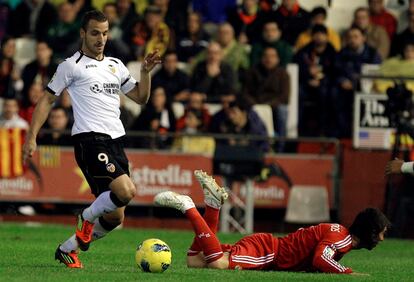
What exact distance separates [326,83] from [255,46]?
1666 millimetres

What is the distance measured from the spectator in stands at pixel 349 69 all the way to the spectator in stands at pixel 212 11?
8.91 feet

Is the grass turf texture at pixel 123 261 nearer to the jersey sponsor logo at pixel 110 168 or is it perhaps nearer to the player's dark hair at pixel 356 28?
the jersey sponsor logo at pixel 110 168

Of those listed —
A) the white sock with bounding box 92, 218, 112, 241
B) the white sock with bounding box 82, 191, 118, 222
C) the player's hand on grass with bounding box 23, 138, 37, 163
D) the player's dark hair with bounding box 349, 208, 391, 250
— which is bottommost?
the white sock with bounding box 92, 218, 112, 241

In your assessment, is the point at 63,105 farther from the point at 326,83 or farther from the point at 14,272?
the point at 14,272

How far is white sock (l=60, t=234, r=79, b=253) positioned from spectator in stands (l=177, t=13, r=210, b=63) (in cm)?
1185

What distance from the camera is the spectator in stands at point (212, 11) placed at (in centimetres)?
2453

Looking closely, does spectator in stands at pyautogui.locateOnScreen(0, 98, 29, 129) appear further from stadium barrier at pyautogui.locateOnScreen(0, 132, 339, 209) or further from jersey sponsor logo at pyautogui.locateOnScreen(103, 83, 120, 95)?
jersey sponsor logo at pyautogui.locateOnScreen(103, 83, 120, 95)

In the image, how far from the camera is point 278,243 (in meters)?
12.4

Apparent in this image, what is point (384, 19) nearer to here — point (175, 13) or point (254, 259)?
point (175, 13)

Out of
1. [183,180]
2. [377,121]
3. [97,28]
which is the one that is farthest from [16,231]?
[97,28]

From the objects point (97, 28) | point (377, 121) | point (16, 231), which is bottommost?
point (16, 231)

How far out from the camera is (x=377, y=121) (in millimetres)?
21453

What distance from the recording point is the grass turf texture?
38.0 ft

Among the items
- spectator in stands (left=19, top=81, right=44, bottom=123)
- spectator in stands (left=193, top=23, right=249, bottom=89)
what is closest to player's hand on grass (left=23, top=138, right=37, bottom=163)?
spectator in stands (left=19, top=81, right=44, bottom=123)
